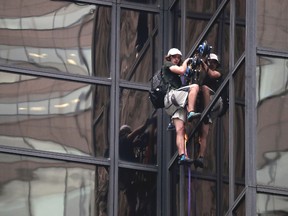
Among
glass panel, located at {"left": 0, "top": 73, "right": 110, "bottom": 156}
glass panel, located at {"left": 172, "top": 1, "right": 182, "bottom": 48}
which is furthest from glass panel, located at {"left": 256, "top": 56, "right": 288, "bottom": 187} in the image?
glass panel, located at {"left": 0, "top": 73, "right": 110, "bottom": 156}

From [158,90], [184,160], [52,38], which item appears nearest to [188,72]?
[158,90]

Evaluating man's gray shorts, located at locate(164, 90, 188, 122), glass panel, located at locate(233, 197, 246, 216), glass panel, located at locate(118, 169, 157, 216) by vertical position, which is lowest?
glass panel, located at locate(233, 197, 246, 216)

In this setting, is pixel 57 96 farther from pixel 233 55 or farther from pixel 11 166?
pixel 233 55

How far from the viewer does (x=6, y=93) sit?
2942 cm

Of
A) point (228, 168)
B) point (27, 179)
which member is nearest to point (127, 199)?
point (27, 179)

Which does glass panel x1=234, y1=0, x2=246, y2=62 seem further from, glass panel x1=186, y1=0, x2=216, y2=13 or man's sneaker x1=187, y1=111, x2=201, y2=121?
man's sneaker x1=187, y1=111, x2=201, y2=121

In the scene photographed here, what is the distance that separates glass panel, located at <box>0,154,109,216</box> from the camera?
28734mm

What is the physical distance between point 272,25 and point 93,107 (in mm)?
4934

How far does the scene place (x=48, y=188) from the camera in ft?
94.9

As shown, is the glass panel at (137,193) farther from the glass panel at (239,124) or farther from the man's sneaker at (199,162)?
the glass panel at (239,124)

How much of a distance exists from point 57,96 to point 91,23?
1.50 meters

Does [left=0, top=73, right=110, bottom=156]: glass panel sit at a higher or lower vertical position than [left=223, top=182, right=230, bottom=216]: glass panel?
higher

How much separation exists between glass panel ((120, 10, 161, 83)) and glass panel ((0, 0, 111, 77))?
0.93ft

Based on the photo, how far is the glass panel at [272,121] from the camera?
25.1 m
